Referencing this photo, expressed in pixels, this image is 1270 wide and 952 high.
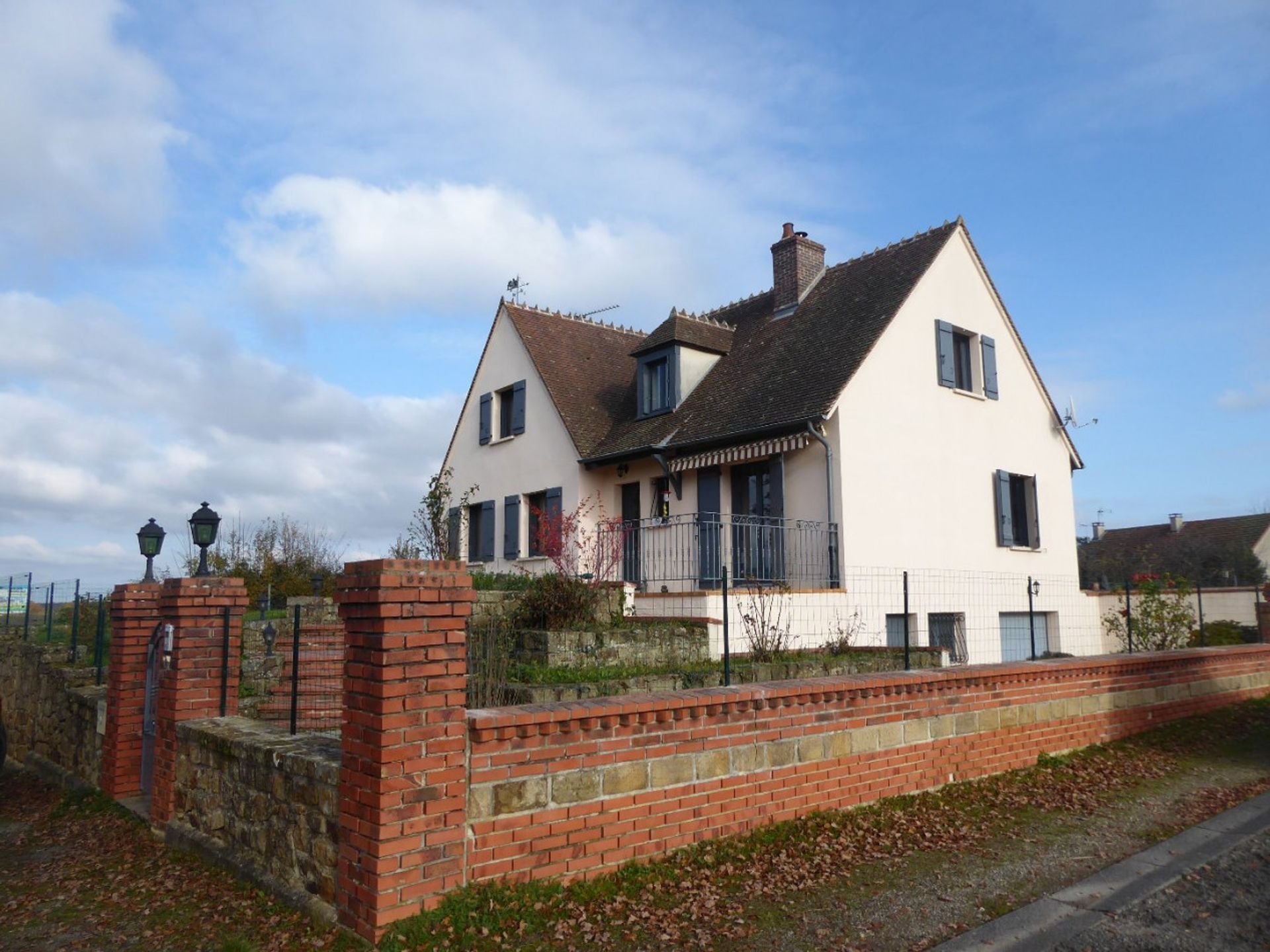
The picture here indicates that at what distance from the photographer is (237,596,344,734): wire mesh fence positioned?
9156 mm

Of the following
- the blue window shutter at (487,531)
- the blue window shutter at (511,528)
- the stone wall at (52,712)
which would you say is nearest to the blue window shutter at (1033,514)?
the blue window shutter at (511,528)

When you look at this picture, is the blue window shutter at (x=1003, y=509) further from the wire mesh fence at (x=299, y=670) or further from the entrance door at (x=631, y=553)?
the wire mesh fence at (x=299, y=670)

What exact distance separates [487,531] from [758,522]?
9.06 metres

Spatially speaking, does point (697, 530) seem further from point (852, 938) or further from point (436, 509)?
point (852, 938)

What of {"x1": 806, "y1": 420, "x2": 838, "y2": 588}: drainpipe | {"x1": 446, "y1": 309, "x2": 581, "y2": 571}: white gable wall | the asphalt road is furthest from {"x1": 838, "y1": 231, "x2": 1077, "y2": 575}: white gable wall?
the asphalt road

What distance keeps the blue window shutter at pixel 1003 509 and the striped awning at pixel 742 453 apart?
5304 millimetres

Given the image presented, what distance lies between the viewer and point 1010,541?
61.2ft

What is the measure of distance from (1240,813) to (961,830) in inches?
107

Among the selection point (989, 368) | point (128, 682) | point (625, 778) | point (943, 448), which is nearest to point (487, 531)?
point (943, 448)

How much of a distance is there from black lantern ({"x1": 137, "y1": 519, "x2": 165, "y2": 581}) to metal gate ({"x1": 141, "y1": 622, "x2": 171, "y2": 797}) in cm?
266

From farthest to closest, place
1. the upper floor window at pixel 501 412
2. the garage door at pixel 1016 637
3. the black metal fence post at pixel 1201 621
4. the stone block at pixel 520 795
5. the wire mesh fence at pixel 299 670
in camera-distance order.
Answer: the upper floor window at pixel 501 412
the garage door at pixel 1016 637
the black metal fence post at pixel 1201 621
the wire mesh fence at pixel 299 670
the stone block at pixel 520 795

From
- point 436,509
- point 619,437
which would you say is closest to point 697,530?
point 619,437

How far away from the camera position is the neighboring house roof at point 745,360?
54.3 feet

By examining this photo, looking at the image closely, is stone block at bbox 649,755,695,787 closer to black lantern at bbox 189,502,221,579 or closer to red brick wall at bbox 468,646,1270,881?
red brick wall at bbox 468,646,1270,881
